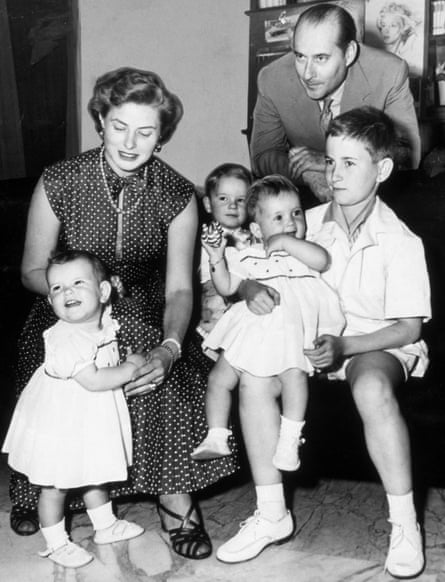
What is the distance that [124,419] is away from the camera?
2.22m

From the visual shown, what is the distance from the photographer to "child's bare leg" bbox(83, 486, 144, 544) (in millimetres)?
2281

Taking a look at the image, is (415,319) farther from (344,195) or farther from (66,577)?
(66,577)

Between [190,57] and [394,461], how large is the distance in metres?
4.21

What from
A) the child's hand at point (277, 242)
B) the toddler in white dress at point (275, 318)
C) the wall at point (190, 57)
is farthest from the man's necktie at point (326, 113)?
the wall at point (190, 57)

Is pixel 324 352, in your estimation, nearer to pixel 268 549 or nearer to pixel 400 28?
pixel 268 549

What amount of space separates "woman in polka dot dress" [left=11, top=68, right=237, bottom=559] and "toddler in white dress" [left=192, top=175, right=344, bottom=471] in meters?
0.12

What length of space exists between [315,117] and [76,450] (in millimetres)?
1799

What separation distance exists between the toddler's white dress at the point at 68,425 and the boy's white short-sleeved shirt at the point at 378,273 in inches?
27.8

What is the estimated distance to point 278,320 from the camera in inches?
87.0

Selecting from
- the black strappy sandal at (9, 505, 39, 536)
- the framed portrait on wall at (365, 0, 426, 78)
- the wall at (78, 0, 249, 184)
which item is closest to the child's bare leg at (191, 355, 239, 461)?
the black strappy sandal at (9, 505, 39, 536)

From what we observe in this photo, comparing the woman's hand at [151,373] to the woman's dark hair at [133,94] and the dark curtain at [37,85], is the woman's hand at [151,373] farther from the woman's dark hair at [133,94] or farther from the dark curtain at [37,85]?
the dark curtain at [37,85]

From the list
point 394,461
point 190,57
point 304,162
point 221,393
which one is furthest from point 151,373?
point 190,57

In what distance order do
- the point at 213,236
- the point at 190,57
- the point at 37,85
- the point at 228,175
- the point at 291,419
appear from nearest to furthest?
the point at 291,419
the point at 213,236
the point at 228,175
the point at 190,57
the point at 37,85

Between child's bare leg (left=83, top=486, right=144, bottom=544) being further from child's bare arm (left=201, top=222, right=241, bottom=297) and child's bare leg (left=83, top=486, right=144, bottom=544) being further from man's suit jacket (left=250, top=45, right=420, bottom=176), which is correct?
man's suit jacket (left=250, top=45, right=420, bottom=176)
